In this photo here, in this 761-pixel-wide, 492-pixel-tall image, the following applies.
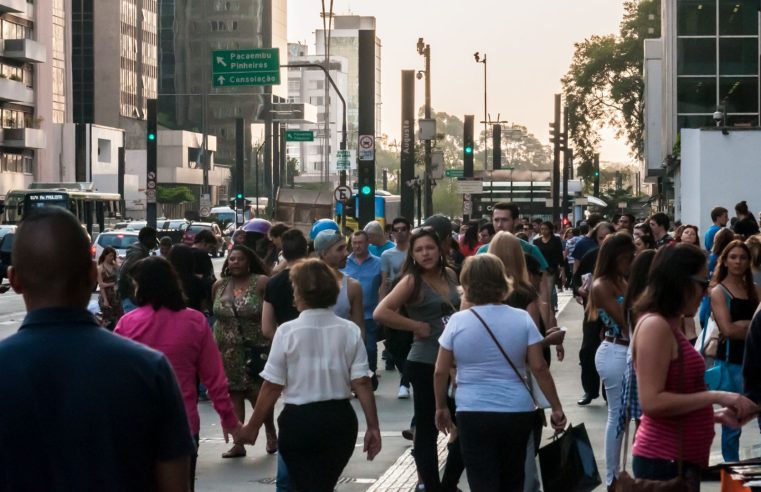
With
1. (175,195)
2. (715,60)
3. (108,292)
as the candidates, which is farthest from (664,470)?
(175,195)

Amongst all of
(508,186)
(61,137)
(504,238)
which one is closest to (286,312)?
(504,238)

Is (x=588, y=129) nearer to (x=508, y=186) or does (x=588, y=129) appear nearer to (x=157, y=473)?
(x=508, y=186)

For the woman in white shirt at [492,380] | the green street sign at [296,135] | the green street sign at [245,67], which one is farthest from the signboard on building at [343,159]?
the woman in white shirt at [492,380]

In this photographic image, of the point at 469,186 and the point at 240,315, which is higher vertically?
the point at 469,186

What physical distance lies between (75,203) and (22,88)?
38848mm

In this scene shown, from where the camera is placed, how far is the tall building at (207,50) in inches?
6855

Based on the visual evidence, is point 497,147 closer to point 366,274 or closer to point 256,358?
point 366,274

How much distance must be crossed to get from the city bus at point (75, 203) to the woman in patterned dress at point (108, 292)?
1329 inches

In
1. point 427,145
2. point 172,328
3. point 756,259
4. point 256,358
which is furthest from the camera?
point 427,145

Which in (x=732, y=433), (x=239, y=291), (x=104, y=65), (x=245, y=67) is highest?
(x=104, y=65)

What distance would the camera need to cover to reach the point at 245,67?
195 feet

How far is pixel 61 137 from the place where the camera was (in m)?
110

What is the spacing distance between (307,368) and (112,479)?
3717 millimetres

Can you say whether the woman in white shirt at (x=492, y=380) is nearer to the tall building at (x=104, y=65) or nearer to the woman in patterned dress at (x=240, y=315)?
the woman in patterned dress at (x=240, y=315)
